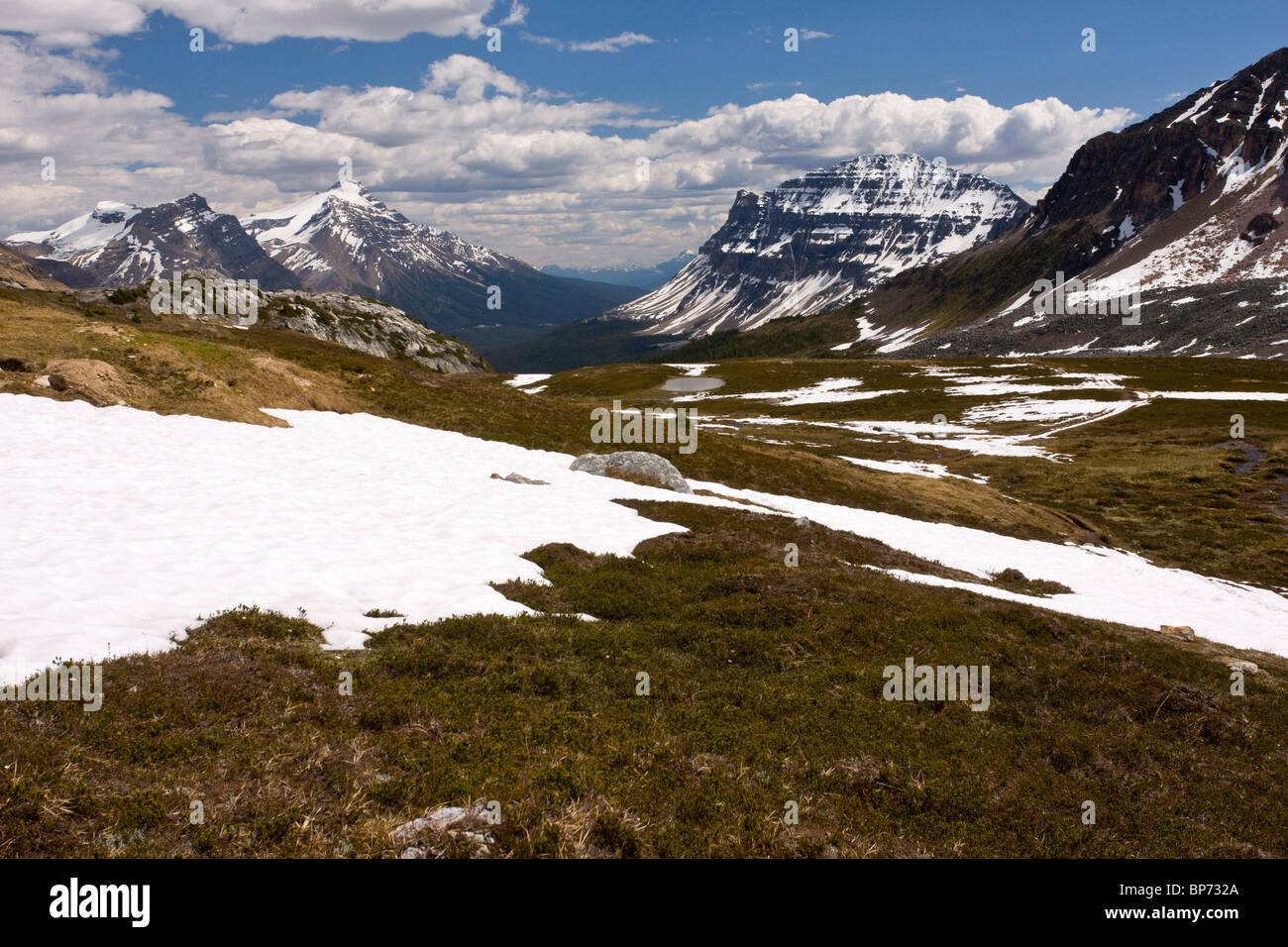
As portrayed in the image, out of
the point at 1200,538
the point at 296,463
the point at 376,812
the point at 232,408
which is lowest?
the point at 1200,538

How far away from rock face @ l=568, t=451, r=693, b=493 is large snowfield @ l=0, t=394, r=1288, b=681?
1.32 m

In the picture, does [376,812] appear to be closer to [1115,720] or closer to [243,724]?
[243,724]

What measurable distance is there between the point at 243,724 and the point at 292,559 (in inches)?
326

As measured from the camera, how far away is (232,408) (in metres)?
34.6

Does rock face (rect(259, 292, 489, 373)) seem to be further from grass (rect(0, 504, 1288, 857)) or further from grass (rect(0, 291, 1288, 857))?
grass (rect(0, 504, 1288, 857))

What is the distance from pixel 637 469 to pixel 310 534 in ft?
68.1

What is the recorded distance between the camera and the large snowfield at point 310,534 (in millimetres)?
14047

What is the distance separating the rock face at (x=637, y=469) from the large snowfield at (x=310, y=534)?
1320 mm

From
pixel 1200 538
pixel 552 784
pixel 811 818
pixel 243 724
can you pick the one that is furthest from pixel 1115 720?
pixel 1200 538

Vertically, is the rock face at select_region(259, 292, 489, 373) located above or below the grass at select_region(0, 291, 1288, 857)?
above

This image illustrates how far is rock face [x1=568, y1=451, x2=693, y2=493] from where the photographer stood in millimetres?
37812

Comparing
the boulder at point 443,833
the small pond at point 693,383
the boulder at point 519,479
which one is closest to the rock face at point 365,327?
the small pond at point 693,383

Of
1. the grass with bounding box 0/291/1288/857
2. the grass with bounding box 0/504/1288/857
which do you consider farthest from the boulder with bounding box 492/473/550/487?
the grass with bounding box 0/504/1288/857

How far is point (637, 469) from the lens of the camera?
126 ft
